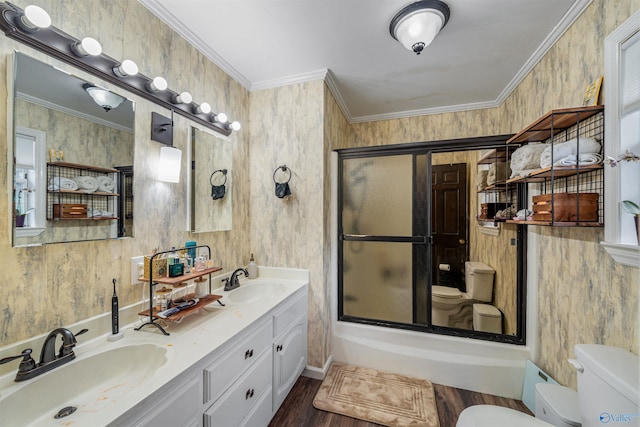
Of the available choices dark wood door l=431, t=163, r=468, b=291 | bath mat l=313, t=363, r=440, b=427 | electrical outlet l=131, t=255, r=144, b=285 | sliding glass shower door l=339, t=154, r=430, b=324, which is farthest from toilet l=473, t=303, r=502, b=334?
electrical outlet l=131, t=255, r=144, b=285

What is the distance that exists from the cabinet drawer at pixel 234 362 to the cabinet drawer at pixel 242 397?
41mm

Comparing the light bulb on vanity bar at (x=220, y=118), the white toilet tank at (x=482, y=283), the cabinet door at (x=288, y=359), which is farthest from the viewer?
the white toilet tank at (x=482, y=283)

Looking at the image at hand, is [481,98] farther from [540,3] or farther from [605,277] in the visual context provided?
[605,277]

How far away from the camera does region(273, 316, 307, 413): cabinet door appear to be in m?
1.62

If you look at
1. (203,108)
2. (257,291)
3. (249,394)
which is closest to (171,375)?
(249,394)

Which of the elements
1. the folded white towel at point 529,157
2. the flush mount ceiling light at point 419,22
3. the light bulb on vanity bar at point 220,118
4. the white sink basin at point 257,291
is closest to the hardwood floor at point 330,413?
the white sink basin at point 257,291

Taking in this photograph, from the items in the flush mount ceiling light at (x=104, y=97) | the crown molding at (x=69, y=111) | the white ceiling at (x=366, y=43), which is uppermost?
the white ceiling at (x=366, y=43)

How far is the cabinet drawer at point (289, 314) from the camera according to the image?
5.33ft

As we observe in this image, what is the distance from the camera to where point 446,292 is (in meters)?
2.75

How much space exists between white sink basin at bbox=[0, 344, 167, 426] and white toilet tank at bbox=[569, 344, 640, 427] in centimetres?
170

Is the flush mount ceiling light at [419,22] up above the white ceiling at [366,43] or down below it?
below

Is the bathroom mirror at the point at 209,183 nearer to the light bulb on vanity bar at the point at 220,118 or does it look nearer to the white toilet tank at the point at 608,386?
the light bulb on vanity bar at the point at 220,118

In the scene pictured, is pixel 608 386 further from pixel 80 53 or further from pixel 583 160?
pixel 80 53

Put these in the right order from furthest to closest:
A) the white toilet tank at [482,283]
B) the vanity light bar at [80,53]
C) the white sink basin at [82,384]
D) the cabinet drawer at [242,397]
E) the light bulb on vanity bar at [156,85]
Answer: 1. the white toilet tank at [482,283]
2. the light bulb on vanity bar at [156,85]
3. the cabinet drawer at [242,397]
4. the vanity light bar at [80,53]
5. the white sink basin at [82,384]
